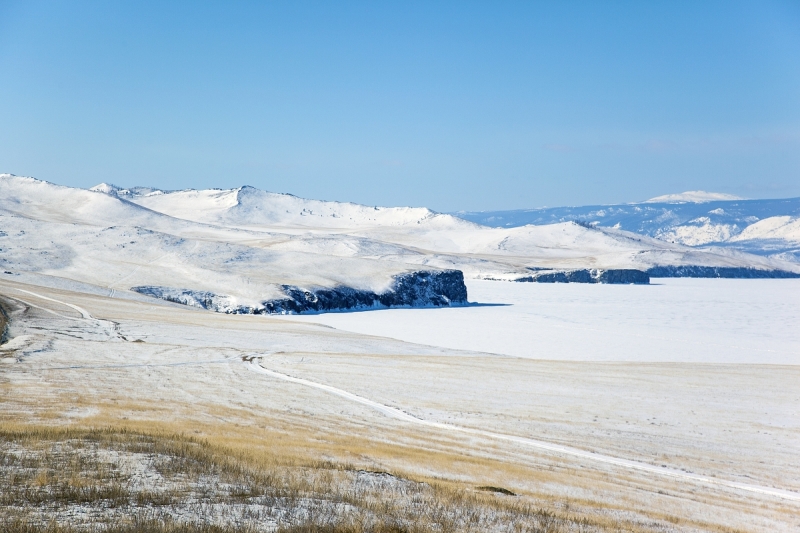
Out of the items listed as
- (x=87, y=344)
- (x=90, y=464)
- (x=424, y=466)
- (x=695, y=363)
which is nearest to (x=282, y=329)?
(x=87, y=344)

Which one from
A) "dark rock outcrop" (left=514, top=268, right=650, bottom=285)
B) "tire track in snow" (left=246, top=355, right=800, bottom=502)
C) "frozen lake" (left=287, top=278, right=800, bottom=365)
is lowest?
"tire track in snow" (left=246, top=355, right=800, bottom=502)

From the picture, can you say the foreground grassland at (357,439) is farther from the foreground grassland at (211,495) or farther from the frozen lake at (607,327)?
the frozen lake at (607,327)

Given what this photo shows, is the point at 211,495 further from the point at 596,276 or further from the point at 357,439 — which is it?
the point at 596,276

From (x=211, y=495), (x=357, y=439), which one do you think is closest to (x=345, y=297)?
(x=357, y=439)

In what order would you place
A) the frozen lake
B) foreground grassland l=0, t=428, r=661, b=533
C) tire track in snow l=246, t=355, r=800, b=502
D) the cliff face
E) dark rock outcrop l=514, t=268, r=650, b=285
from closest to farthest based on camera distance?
foreground grassland l=0, t=428, r=661, b=533
tire track in snow l=246, t=355, r=800, b=502
the frozen lake
the cliff face
dark rock outcrop l=514, t=268, r=650, b=285

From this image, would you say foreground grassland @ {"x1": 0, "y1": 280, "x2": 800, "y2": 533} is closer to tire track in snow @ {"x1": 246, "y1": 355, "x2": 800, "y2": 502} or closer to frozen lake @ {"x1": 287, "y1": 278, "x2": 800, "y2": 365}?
tire track in snow @ {"x1": 246, "y1": 355, "x2": 800, "y2": 502}

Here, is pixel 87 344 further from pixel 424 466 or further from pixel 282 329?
pixel 424 466

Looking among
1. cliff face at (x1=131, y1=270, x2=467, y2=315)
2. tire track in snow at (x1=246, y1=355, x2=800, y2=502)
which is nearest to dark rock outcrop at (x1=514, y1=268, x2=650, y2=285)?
cliff face at (x1=131, y1=270, x2=467, y2=315)
